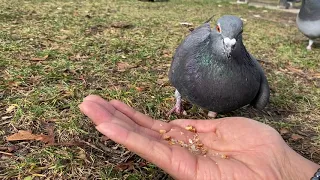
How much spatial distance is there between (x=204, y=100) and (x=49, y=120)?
1202 millimetres

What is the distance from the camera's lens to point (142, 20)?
678cm

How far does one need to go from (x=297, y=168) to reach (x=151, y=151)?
892 mm

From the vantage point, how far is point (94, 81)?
3504 millimetres

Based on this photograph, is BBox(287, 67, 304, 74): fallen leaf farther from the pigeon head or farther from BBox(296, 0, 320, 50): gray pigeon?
the pigeon head

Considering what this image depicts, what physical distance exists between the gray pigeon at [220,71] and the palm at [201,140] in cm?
36

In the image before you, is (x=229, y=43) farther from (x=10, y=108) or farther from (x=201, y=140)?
(x=10, y=108)

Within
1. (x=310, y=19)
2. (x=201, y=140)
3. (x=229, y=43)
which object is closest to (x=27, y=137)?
(x=201, y=140)

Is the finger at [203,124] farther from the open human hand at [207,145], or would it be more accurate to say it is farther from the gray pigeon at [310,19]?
the gray pigeon at [310,19]

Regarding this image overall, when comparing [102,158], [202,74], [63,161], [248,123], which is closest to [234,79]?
[202,74]

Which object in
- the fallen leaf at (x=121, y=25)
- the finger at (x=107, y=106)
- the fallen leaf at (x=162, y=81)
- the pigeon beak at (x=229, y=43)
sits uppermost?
the pigeon beak at (x=229, y=43)

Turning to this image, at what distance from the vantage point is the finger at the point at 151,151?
1760mm

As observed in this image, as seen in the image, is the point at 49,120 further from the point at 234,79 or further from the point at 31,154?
the point at 234,79

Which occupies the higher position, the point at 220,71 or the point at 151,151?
the point at 220,71

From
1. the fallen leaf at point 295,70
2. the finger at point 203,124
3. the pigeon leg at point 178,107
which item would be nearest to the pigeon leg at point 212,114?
the pigeon leg at point 178,107
